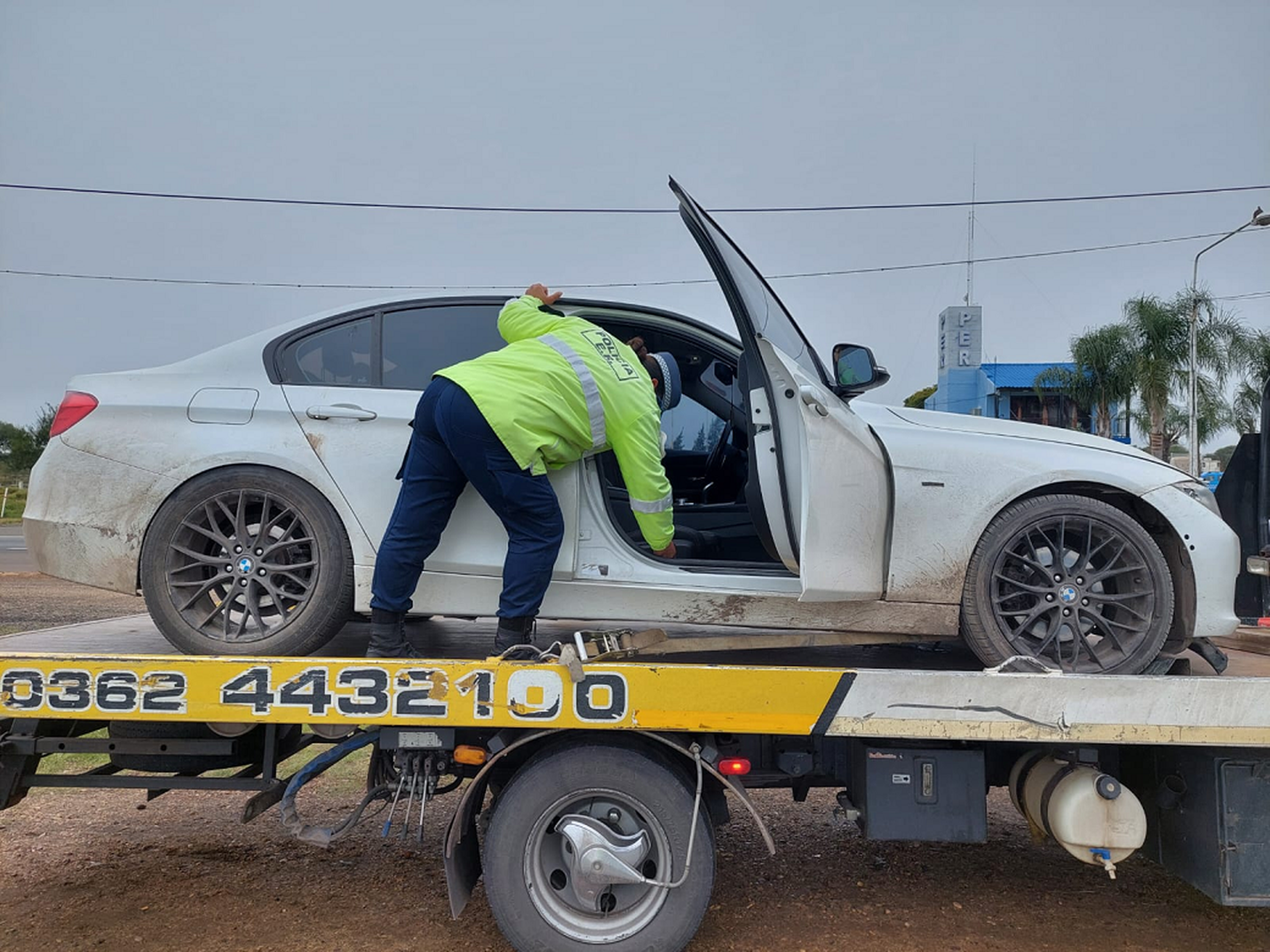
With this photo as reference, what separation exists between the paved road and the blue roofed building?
76.3 ft

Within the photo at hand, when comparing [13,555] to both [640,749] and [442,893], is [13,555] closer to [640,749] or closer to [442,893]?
[442,893]

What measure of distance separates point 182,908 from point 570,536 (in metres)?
2.13

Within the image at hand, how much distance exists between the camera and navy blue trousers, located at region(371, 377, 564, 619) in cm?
334

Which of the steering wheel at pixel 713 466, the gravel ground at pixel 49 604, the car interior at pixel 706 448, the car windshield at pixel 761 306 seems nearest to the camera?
the car windshield at pixel 761 306

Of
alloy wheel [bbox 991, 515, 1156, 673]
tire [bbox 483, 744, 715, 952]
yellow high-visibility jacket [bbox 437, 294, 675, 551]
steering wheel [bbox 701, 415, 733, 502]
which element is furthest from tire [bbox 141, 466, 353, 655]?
alloy wheel [bbox 991, 515, 1156, 673]

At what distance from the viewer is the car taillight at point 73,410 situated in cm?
359

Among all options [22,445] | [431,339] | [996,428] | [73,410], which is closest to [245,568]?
[73,410]

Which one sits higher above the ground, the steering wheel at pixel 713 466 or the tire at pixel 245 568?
the steering wheel at pixel 713 466

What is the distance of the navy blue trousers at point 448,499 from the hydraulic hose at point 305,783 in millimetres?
497

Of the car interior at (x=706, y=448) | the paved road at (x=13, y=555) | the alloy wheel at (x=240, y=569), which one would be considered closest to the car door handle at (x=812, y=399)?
the car interior at (x=706, y=448)

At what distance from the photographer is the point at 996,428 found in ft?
12.2

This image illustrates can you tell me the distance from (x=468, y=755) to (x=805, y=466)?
151 centimetres

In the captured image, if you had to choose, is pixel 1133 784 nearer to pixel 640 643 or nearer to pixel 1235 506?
pixel 1235 506

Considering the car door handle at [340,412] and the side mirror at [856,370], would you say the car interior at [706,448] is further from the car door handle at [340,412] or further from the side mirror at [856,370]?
the car door handle at [340,412]
